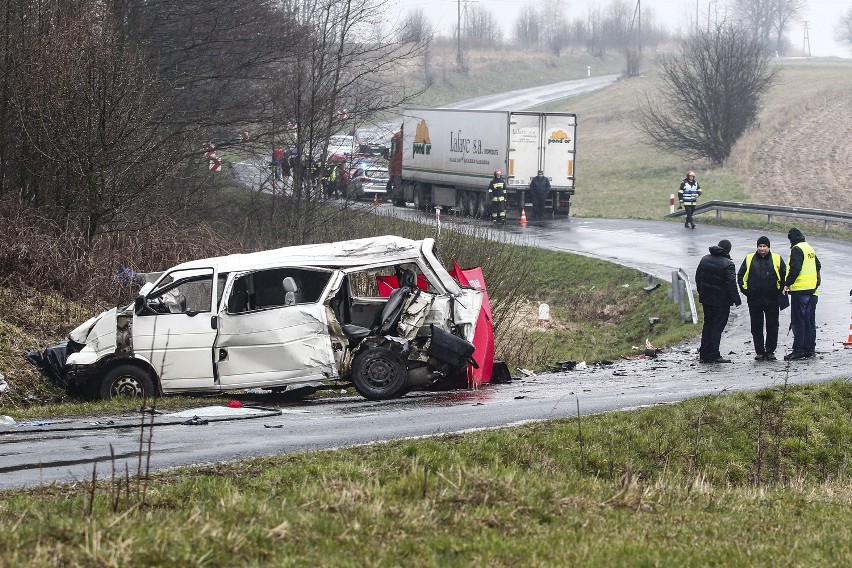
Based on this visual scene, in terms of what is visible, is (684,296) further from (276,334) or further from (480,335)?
(276,334)

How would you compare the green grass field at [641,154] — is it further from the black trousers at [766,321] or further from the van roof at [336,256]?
the van roof at [336,256]

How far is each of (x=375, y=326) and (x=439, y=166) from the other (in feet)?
107

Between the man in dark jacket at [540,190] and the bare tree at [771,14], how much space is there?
124 meters

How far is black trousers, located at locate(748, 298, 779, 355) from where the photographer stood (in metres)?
17.9

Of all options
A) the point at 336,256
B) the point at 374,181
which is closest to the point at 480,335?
the point at 336,256

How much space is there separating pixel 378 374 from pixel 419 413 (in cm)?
130

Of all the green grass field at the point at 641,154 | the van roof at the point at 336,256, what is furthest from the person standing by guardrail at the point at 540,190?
the van roof at the point at 336,256

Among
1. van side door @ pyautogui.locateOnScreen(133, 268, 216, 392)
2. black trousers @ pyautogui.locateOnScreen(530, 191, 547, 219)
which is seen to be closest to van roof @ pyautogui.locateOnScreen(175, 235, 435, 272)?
van side door @ pyautogui.locateOnScreen(133, 268, 216, 392)

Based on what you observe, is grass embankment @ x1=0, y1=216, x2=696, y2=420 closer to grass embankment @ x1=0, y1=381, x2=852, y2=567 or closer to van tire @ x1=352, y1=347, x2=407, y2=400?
van tire @ x1=352, y1=347, x2=407, y2=400

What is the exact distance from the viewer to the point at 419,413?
13180 millimetres

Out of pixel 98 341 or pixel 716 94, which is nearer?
pixel 98 341

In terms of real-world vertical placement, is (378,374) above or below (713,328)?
below

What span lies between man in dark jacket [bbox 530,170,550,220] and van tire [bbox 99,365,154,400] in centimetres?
3036

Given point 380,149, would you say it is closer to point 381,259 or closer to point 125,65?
point 125,65
